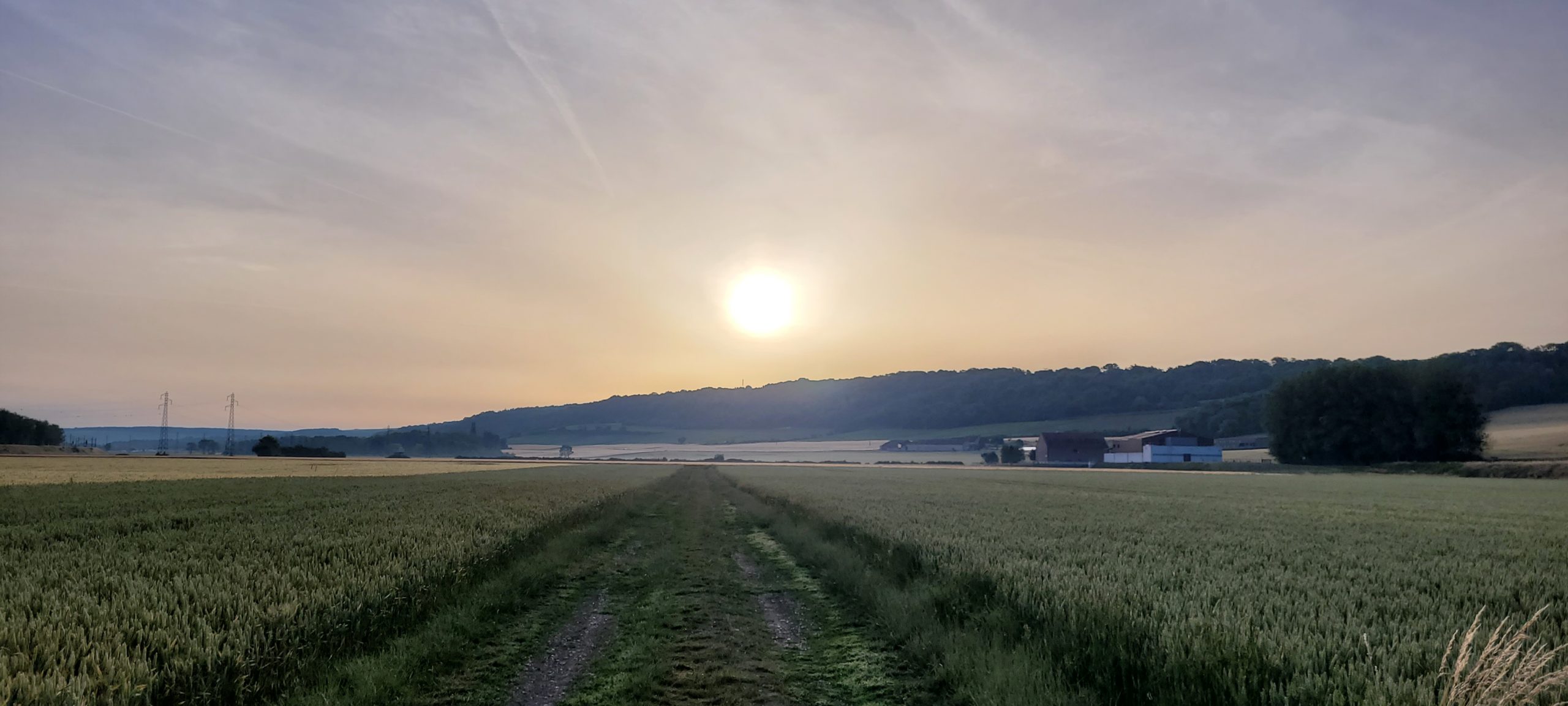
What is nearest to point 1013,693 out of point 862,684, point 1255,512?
point 862,684

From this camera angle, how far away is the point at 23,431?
445 ft

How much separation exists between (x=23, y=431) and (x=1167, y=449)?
7663 inches

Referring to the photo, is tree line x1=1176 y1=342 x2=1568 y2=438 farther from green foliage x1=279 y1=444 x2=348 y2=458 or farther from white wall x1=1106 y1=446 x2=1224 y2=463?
green foliage x1=279 y1=444 x2=348 y2=458

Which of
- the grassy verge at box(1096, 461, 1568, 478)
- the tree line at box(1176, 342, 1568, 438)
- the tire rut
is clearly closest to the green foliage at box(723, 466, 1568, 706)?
the tire rut

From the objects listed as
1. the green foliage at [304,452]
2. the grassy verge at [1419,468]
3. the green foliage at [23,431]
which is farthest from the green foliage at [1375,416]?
the green foliage at [23,431]

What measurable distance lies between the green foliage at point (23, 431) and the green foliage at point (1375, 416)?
19364cm

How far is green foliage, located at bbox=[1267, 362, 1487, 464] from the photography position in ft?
283

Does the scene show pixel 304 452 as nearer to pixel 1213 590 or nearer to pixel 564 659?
pixel 564 659

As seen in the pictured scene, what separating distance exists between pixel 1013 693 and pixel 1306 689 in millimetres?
2377

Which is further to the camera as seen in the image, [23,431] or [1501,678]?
[23,431]

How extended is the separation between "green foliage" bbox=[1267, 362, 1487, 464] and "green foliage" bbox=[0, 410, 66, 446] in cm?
19364

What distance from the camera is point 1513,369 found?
14012 cm

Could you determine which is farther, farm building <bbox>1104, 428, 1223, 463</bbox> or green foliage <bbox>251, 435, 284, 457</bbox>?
green foliage <bbox>251, 435, 284, 457</bbox>

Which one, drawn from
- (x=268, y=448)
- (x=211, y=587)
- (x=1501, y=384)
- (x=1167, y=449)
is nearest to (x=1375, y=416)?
(x=1167, y=449)
